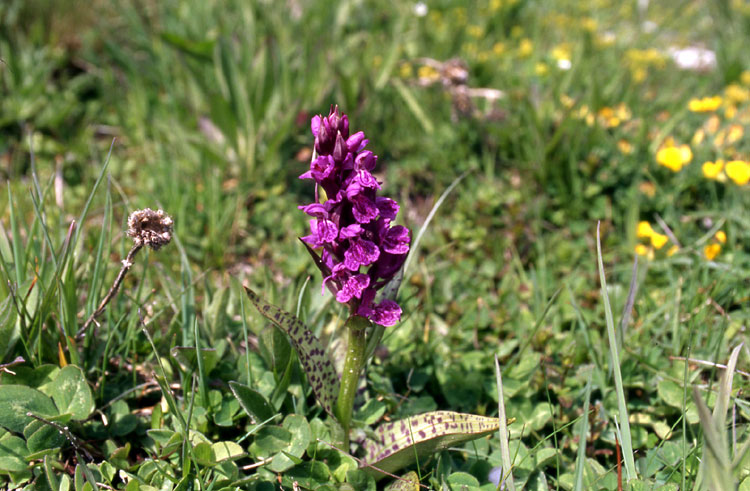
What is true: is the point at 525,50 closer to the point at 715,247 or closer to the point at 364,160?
the point at 715,247

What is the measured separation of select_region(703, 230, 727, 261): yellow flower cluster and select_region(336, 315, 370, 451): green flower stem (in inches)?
62.6

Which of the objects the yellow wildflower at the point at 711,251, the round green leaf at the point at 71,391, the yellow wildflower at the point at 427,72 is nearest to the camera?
the round green leaf at the point at 71,391

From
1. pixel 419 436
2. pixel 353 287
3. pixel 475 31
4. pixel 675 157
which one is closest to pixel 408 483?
pixel 419 436

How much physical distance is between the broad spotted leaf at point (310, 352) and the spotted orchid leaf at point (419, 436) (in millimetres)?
169

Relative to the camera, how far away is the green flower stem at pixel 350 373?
150 centimetres

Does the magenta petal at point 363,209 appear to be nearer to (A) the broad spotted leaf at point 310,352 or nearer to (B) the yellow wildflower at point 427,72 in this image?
(A) the broad spotted leaf at point 310,352

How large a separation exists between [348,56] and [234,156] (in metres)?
1.10

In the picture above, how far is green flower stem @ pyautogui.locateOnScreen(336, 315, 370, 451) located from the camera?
150 cm

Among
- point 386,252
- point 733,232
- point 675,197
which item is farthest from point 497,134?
point 386,252

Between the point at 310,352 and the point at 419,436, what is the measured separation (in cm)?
35

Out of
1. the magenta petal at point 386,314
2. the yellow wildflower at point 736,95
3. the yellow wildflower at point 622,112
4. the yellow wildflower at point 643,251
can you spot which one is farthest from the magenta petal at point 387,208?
the yellow wildflower at point 736,95

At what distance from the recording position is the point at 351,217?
133cm

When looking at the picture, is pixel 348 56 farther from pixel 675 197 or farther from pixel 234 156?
pixel 675 197

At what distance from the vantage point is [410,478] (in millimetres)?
1504
